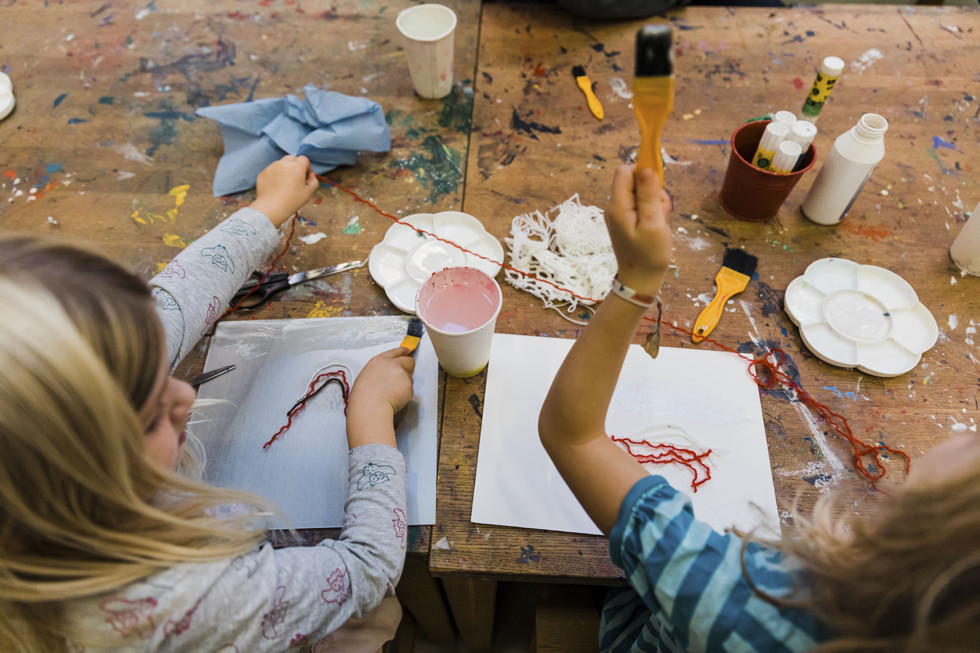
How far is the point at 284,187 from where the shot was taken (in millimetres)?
976

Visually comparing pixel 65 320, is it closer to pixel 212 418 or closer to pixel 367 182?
pixel 212 418

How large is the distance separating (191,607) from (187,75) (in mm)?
1175

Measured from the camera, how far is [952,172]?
3.43ft

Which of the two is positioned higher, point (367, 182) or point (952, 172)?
point (952, 172)

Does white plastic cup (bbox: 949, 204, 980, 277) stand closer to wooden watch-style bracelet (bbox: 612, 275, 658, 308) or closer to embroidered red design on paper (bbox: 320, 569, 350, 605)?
wooden watch-style bracelet (bbox: 612, 275, 658, 308)

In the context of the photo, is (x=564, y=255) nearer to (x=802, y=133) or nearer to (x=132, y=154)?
(x=802, y=133)

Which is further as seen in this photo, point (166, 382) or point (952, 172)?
point (952, 172)

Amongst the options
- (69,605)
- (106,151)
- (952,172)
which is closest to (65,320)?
(69,605)

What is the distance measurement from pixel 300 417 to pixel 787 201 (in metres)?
0.94

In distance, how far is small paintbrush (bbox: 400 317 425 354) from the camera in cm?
85

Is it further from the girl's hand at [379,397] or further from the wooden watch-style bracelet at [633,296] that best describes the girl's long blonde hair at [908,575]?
the girl's hand at [379,397]

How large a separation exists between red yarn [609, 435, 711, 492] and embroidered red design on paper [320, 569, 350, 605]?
1.30 ft

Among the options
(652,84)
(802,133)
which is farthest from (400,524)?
(802,133)

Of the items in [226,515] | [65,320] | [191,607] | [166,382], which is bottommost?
[226,515]
